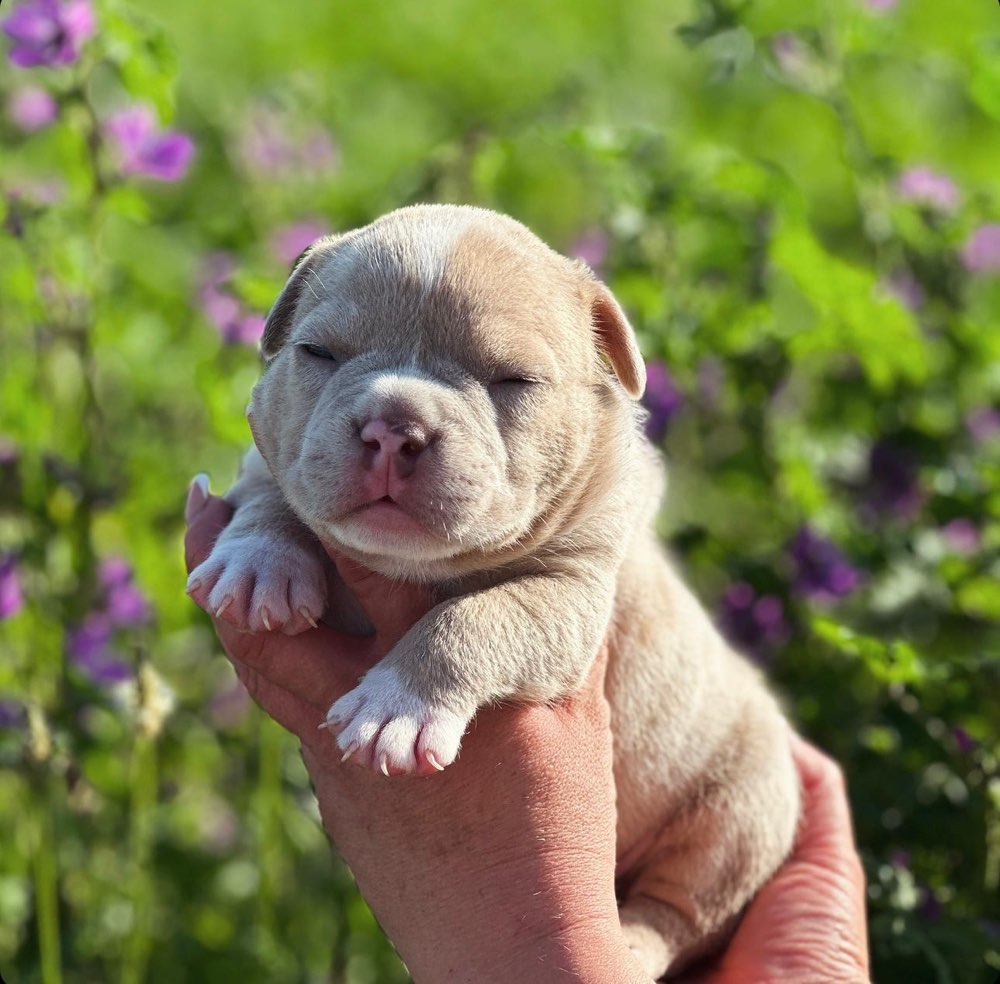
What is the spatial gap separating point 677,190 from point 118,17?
1896 millimetres

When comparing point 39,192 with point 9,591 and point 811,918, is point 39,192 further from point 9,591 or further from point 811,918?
point 811,918

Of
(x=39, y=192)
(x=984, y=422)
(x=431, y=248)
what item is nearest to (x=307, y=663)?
(x=431, y=248)

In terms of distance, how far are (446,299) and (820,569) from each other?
2184 mm

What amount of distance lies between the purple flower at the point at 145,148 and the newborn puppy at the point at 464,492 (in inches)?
45.3

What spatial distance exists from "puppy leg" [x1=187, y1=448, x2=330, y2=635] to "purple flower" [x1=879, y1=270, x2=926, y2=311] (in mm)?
3096

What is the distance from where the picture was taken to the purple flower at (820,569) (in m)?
4.76

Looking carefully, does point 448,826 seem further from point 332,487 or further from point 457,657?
point 332,487

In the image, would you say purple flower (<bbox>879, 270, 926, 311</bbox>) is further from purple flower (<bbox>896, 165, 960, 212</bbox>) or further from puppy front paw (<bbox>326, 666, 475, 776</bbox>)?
puppy front paw (<bbox>326, 666, 475, 776</bbox>)

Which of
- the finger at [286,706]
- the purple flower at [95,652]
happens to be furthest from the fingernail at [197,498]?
the purple flower at [95,652]

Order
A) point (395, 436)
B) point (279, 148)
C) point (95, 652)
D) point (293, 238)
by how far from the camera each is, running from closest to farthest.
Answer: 1. point (395, 436)
2. point (95, 652)
3. point (293, 238)
4. point (279, 148)

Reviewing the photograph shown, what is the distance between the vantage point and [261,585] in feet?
10.5

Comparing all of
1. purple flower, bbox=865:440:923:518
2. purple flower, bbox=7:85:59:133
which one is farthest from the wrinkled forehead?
purple flower, bbox=865:440:923:518

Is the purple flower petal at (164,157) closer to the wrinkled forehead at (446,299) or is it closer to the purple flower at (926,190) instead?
the wrinkled forehead at (446,299)

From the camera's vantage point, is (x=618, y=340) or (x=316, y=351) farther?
(x=618, y=340)
